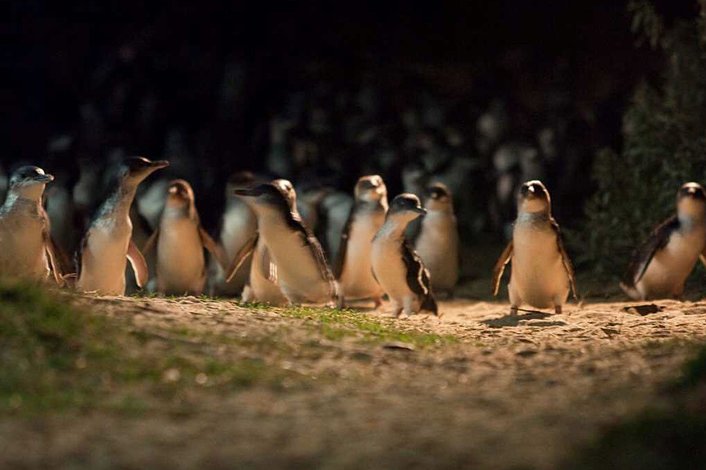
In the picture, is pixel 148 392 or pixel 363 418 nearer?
pixel 363 418

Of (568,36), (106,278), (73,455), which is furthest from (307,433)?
(568,36)

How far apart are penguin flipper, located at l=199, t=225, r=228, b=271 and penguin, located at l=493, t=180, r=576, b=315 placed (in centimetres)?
274

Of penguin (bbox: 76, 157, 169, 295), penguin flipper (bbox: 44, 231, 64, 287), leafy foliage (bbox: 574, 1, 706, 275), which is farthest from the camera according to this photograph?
leafy foliage (bbox: 574, 1, 706, 275)

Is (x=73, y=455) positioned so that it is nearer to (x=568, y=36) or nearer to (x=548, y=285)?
(x=548, y=285)

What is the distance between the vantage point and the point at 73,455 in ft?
14.1

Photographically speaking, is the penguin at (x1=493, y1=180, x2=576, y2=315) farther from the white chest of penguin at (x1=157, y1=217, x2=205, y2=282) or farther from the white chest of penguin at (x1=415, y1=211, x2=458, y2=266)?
the white chest of penguin at (x1=157, y1=217, x2=205, y2=282)

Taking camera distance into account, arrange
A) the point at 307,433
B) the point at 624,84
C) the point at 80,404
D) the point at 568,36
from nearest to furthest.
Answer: the point at 307,433 < the point at 80,404 < the point at 624,84 < the point at 568,36

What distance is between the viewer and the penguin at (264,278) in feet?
31.4

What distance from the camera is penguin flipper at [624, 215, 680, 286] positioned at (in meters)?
10.2

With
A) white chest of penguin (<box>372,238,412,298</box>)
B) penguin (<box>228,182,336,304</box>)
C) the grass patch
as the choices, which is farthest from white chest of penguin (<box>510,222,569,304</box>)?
the grass patch

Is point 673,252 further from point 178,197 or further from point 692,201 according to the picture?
point 178,197

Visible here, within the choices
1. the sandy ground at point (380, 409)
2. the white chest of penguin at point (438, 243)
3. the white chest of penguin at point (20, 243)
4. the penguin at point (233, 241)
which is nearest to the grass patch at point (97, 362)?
the sandy ground at point (380, 409)

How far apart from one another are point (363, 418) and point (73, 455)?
1.12m

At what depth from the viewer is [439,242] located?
11.8 meters
